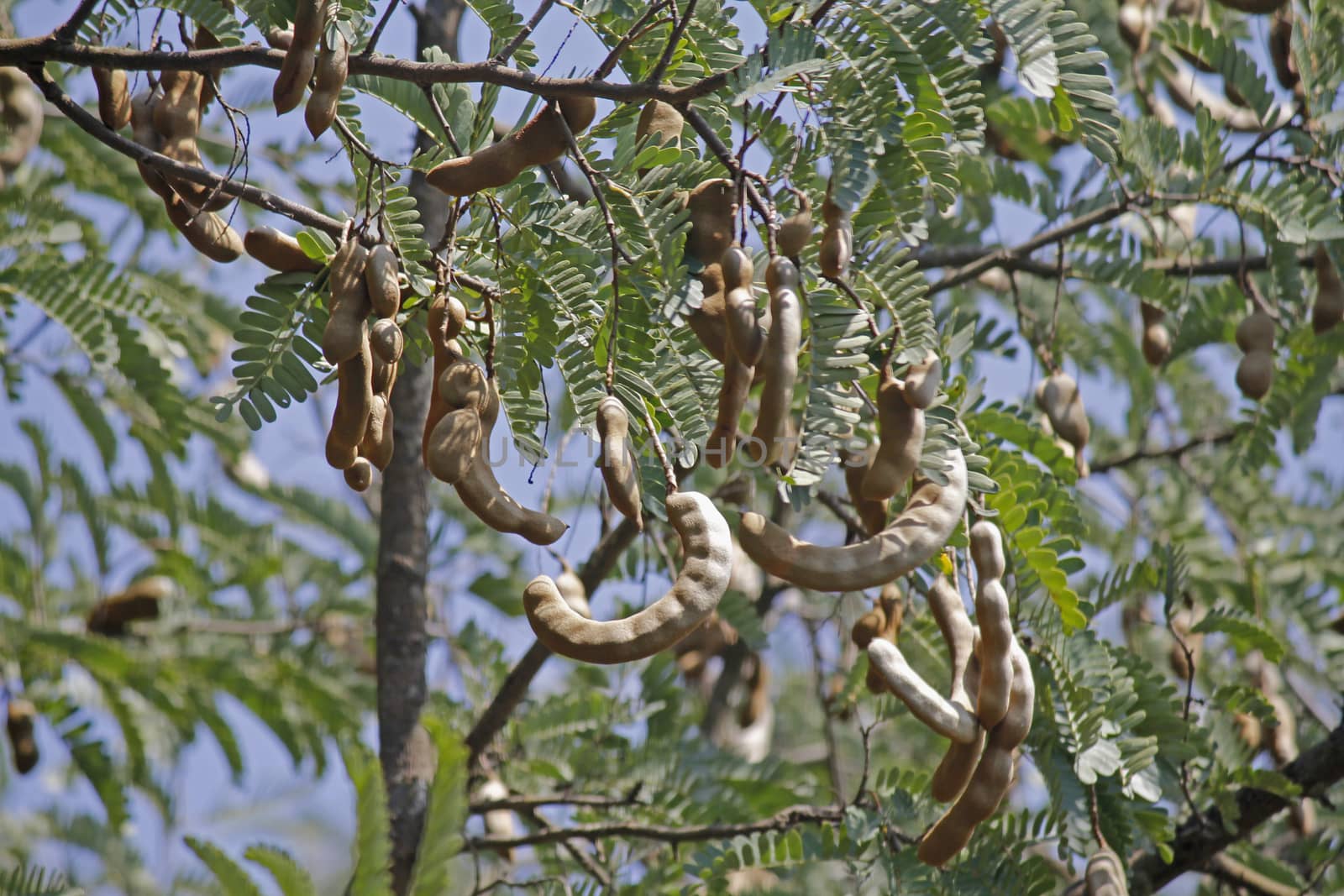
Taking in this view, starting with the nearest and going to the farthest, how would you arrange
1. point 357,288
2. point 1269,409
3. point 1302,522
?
point 357,288
point 1269,409
point 1302,522

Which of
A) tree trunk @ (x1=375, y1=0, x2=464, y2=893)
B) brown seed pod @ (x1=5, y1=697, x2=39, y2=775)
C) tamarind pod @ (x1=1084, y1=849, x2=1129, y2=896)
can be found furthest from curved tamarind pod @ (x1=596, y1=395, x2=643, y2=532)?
brown seed pod @ (x1=5, y1=697, x2=39, y2=775)

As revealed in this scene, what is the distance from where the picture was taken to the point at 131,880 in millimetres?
4395

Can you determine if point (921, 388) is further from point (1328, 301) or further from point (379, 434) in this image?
point (1328, 301)

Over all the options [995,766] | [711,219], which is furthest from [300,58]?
[995,766]

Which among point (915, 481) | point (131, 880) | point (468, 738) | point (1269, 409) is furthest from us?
point (131, 880)

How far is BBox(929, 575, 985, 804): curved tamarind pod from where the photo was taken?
5.04 feet

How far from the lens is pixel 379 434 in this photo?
4.85 feet

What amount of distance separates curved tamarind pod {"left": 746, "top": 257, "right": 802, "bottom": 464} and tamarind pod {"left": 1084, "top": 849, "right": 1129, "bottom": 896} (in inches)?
37.6

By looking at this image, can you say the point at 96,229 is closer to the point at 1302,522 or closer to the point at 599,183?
the point at 599,183

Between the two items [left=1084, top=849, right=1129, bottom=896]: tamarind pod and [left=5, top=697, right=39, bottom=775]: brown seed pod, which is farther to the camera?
[left=5, top=697, right=39, bottom=775]: brown seed pod

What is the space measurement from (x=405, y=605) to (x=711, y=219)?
1677mm

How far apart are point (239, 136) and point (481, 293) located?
1.38 ft

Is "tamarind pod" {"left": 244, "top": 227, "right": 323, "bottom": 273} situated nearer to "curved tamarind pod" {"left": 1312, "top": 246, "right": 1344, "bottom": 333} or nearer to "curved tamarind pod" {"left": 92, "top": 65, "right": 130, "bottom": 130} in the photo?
"curved tamarind pod" {"left": 92, "top": 65, "right": 130, "bottom": 130}

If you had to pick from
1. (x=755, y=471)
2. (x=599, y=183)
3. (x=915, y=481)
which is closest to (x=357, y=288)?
(x=599, y=183)
